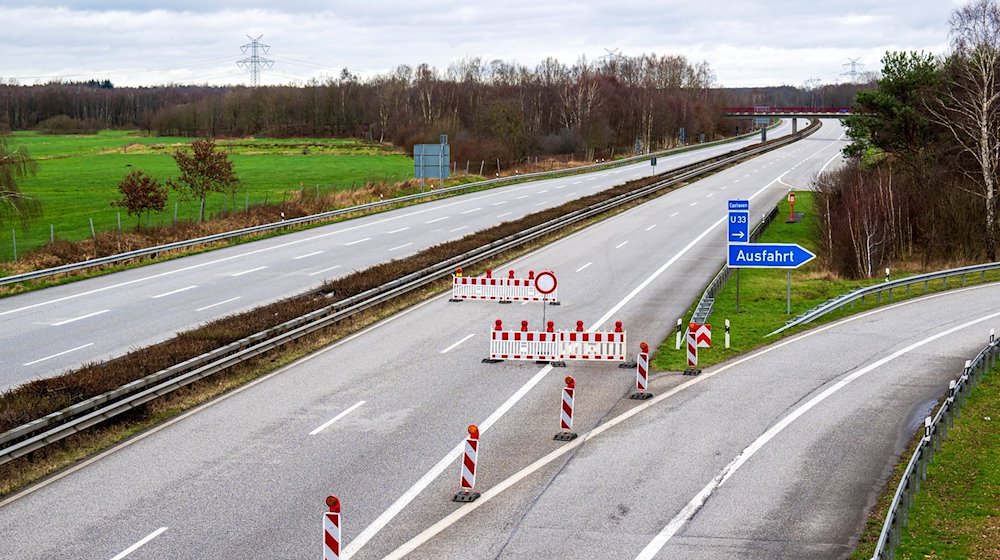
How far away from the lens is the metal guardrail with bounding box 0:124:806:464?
15258mm

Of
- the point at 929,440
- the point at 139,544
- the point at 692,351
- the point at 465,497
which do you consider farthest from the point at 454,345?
the point at 139,544

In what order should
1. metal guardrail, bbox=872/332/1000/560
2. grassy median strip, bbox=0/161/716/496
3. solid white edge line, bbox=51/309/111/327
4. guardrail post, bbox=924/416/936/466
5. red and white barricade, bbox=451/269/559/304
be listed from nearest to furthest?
metal guardrail, bbox=872/332/1000/560 < guardrail post, bbox=924/416/936/466 < grassy median strip, bbox=0/161/716/496 < solid white edge line, bbox=51/309/111/327 < red and white barricade, bbox=451/269/559/304

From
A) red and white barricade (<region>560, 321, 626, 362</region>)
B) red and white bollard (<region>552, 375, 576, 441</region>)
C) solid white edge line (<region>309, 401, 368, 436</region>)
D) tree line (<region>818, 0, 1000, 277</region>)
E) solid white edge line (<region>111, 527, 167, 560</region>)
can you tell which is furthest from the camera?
tree line (<region>818, 0, 1000, 277</region>)

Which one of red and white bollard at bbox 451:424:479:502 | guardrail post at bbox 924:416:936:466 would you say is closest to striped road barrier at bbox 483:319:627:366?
guardrail post at bbox 924:416:936:466

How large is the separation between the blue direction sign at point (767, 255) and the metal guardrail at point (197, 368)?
9.69 meters

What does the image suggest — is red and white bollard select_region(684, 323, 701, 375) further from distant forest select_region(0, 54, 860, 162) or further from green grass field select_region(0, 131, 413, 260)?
distant forest select_region(0, 54, 860, 162)

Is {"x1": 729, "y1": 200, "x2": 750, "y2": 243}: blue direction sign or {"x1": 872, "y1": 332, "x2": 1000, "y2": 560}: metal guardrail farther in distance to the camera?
{"x1": 729, "y1": 200, "x2": 750, "y2": 243}: blue direction sign

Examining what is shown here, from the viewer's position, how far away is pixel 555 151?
112 metres

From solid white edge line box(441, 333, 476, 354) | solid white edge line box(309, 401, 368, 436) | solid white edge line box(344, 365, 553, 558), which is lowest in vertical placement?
solid white edge line box(344, 365, 553, 558)

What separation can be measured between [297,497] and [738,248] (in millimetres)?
16742

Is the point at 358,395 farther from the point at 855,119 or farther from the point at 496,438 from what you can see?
the point at 855,119

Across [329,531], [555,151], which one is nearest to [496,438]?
[329,531]

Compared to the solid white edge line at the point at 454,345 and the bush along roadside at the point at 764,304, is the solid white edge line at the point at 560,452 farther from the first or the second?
the solid white edge line at the point at 454,345

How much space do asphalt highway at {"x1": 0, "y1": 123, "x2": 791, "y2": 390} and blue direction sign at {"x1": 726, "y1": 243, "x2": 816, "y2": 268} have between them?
43.6 feet
